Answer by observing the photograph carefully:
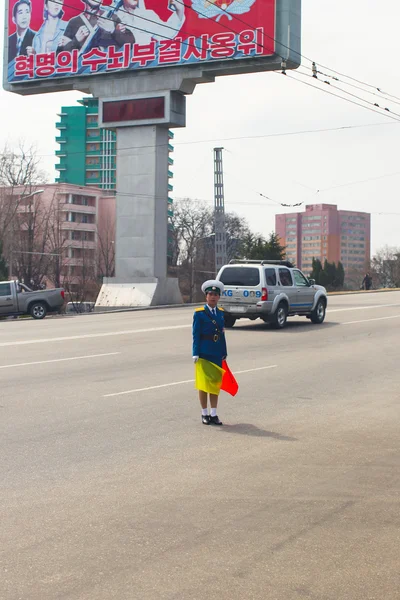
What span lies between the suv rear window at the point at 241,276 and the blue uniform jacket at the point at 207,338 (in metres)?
15.5

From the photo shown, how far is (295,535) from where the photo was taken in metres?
5.99

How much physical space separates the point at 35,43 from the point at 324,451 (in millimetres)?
39591

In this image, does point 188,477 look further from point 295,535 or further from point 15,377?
point 15,377

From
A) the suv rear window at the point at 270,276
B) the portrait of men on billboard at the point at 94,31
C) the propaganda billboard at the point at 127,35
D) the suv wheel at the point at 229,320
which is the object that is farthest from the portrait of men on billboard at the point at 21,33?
the suv wheel at the point at 229,320

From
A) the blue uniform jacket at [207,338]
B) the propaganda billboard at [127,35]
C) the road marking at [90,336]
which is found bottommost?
the road marking at [90,336]

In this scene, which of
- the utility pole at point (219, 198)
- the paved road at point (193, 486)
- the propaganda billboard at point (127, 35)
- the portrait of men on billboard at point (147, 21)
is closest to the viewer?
the paved road at point (193, 486)

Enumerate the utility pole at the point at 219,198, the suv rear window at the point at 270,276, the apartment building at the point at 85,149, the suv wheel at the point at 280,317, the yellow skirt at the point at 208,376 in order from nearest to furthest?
the yellow skirt at the point at 208,376 → the suv wheel at the point at 280,317 → the suv rear window at the point at 270,276 → the utility pole at the point at 219,198 → the apartment building at the point at 85,149

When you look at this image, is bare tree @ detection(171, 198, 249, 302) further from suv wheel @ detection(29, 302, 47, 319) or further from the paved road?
the paved road

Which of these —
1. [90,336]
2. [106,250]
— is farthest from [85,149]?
[90,336]

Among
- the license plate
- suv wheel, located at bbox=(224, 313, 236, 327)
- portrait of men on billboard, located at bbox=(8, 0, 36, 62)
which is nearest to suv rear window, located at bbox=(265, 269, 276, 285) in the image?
the license plate

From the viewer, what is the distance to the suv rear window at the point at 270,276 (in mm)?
26386

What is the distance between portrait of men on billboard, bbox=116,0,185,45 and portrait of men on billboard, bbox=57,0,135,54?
1.10ft

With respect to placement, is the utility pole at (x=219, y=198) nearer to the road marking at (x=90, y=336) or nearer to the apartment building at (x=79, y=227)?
the road marking at (x=90, y=336)

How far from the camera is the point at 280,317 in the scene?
26.6 meters
